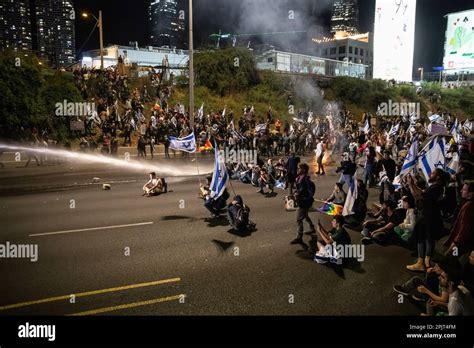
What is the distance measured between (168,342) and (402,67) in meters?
75.2

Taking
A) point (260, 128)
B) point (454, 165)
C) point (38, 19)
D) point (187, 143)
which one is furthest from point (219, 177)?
point (38, 19)

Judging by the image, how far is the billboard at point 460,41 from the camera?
58781 mm

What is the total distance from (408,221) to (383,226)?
0.71 m

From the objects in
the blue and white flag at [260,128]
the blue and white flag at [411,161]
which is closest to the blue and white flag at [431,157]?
the blue and white flag at [411,161]

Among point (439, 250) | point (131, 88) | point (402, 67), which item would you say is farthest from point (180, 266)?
point (402, 67)

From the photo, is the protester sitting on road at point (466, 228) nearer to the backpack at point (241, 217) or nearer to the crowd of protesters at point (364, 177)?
the crowd of protesters at point (364, 177)

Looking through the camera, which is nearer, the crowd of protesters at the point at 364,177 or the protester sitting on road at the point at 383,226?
the crowd of protesters at the point at 364,177

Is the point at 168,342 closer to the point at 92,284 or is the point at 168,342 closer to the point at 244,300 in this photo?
the point at 244,300

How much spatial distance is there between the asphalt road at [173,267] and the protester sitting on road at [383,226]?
13.2 inches

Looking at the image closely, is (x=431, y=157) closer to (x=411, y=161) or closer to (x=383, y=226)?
(x=411, y=161)

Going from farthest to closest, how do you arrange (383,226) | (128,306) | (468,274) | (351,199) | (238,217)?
(351,199) → (238,217) → (383,226) → (468,274) → (128,306)

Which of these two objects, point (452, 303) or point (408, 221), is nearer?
point (452, 303)

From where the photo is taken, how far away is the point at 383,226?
28.4ft

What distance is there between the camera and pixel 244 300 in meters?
5.82
